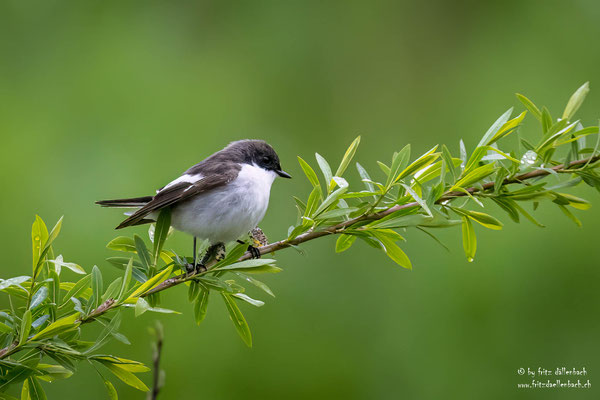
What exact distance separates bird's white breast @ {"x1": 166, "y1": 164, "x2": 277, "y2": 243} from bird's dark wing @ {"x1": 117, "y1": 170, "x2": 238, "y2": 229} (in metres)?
0.04

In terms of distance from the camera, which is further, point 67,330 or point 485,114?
point 485,114

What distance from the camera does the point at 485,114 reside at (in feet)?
15.1

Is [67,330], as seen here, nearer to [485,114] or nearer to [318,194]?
[318,194]

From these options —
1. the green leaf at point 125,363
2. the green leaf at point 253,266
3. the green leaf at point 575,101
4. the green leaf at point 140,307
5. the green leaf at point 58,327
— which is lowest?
the green leaf at point 125,363

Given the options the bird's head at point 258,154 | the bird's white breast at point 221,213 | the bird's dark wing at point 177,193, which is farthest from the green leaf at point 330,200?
the bird's head at point 258,154

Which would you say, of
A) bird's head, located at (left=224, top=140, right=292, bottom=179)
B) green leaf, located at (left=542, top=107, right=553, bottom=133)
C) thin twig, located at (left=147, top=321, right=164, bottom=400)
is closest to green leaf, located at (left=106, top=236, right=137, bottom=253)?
thin twig, located at (left=147, top=321, right=164, bottom=400)

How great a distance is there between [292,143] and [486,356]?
83.2 inches

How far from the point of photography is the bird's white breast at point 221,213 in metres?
2.69

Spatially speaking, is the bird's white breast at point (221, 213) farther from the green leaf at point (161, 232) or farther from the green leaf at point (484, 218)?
the green leaf at point (484, 218)

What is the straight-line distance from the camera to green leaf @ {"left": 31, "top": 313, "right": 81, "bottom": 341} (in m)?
1.13

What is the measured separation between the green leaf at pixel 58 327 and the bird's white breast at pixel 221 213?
4.94 feet

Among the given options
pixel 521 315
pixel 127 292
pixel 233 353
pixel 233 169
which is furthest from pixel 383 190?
pixel 521 315

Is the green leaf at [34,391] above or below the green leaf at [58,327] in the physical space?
below

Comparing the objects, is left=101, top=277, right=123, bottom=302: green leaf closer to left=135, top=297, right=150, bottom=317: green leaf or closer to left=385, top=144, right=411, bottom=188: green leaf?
left=135, top=297, right=150, bottom=317: green leaf
